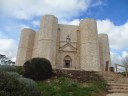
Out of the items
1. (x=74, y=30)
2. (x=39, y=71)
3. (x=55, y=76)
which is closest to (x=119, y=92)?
(x=55, y=76)

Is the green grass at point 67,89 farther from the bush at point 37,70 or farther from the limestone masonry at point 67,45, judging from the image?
the limestone masonry at point 67,45

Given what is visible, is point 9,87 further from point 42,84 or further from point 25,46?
point 25,46

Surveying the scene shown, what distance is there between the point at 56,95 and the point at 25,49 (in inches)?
926

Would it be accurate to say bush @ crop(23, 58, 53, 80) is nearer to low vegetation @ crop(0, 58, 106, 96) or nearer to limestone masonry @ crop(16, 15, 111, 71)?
low vegetation @ crop(0, 58, 106, 96)

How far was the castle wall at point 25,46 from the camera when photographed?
1200 inches

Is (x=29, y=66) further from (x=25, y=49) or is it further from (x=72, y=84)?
(x=25, y=49)

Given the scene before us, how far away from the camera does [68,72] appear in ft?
44.3

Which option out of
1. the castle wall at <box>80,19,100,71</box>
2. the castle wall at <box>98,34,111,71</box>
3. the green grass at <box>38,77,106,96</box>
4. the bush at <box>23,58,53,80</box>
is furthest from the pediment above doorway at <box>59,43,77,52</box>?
the green grass at <box>38,77,106,96</box>

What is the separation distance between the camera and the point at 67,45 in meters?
29.9

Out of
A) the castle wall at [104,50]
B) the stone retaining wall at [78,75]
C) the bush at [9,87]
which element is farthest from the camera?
the castle wall at [104,50]

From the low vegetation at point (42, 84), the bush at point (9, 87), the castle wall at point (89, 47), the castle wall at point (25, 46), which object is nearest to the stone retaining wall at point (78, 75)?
the low vegetation at point (42, 84)

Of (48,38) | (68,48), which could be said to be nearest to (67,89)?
(48,38)

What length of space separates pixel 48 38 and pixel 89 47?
6627mm

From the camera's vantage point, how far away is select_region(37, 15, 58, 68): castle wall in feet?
88.5
